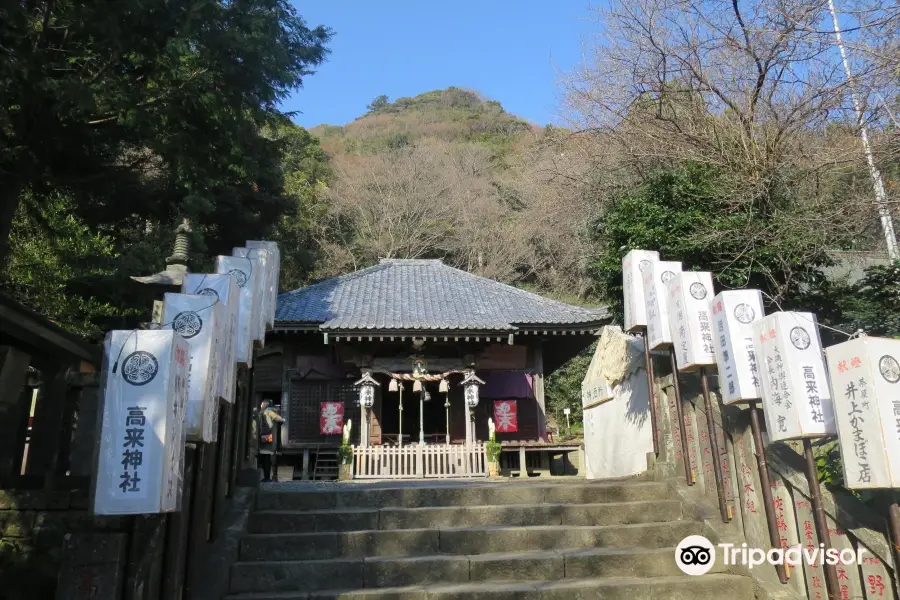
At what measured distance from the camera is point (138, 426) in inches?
136

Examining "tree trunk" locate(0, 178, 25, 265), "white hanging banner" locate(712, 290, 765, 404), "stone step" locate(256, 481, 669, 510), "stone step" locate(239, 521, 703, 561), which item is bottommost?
"stone step" locate(239, 521, 703, 561)

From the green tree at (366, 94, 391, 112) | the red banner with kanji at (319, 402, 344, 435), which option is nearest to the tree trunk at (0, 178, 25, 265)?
the red banner with kanji at (319, 402, 344, 435)

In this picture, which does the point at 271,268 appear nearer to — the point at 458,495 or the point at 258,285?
the point at 258,285

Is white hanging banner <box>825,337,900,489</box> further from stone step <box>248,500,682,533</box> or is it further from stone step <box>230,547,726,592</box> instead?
stone step <box>248,500,682,533</box>

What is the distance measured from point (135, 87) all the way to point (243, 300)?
419cm

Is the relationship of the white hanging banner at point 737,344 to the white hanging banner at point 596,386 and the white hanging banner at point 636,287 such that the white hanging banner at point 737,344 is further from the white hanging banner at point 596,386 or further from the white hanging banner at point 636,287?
the white hanging banner at point 596,386

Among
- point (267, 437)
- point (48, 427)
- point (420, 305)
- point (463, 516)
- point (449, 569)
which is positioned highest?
point (420, 305)

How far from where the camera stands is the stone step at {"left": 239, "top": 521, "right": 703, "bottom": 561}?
190 inches

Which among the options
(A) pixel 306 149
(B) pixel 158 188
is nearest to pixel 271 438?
(B) pixel 158 188

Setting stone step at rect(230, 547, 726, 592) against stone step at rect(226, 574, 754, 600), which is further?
stone step at rect(230, 547, 726, 592)

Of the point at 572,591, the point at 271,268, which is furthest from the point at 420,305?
the point at 572,591

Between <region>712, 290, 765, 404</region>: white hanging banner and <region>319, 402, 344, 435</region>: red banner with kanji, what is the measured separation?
11.6 metres

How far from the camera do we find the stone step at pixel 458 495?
18.0 ft

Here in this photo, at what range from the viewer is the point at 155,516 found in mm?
3604
